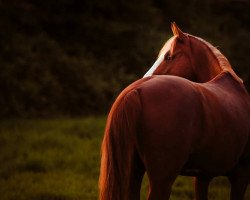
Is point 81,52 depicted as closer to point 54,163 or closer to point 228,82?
point 54,163

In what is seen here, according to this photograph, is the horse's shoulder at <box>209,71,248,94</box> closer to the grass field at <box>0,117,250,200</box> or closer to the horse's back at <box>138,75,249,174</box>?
the horse's back at <box>138,75,249,174</box>

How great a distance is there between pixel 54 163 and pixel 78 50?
655 centimetres

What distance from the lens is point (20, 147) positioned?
28.5 ft

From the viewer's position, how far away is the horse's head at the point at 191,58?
4.53m

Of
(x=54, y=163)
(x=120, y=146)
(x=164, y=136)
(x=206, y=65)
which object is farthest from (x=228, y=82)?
(x=54, y=163)

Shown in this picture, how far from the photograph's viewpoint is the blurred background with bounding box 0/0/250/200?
1129 centimetres

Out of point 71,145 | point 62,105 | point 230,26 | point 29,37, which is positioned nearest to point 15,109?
point 62,105

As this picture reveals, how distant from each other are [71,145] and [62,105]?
13.5ft

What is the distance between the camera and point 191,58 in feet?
15.1

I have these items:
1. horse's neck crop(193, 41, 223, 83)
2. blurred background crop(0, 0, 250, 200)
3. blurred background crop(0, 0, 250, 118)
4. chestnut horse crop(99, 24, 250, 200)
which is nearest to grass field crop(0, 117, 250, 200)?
blurred background crop(0, 0, 250, 200)

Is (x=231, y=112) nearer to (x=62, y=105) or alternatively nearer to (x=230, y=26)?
(x=62, y=105)

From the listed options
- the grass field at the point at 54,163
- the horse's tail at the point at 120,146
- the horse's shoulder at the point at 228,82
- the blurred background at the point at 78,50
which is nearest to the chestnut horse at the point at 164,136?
the horse's tail at the point at 120,146

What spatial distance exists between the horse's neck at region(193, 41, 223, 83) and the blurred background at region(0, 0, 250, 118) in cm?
805

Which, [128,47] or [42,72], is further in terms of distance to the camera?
[128,47]
